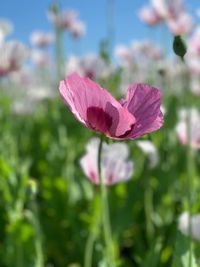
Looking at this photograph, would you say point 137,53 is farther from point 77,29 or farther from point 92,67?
point 92,67

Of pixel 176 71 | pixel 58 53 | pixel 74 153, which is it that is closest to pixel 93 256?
pixel 74 153

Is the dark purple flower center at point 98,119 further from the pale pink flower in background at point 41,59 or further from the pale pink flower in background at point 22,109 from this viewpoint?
the pale pink flower in background at point 41,59

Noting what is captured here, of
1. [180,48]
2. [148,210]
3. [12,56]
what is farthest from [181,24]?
[180,48]

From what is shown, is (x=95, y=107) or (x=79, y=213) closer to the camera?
(x=95, y=107)

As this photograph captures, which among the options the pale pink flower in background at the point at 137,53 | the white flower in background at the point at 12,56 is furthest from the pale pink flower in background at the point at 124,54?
the white flower in background at the point at 12,56

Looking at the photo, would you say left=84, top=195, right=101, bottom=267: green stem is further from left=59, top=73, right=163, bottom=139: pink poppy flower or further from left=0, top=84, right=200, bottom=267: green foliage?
left=59, top=73, right=163, bottom=139: pink poppy flower

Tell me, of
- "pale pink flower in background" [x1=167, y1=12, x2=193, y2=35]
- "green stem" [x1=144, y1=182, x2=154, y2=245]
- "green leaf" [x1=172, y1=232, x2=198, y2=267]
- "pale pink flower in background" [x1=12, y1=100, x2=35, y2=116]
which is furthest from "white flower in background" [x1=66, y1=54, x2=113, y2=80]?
"green leaf" [x1=172, y1=232, x2=198, y2=267]

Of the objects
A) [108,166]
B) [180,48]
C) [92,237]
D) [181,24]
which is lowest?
[92,237]

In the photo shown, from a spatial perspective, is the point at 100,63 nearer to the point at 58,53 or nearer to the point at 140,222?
the point at 58,53
